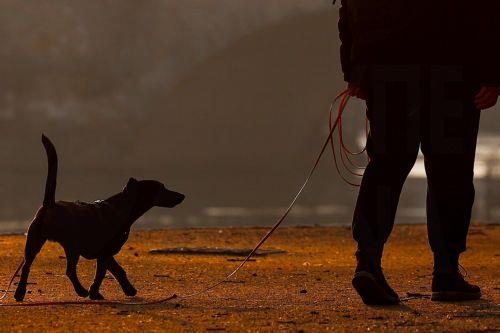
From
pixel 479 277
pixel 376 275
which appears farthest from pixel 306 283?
pixel 376 275

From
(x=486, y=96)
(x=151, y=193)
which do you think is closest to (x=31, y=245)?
(x=151, y=193)

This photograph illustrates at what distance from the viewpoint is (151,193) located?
9148 mm

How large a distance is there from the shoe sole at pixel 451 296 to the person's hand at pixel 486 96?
1.32 metres

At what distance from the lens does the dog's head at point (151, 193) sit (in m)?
8.95

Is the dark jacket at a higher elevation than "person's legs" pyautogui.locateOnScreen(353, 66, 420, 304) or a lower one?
higher

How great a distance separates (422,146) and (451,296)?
3.59 ft

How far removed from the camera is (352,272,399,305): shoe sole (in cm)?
796

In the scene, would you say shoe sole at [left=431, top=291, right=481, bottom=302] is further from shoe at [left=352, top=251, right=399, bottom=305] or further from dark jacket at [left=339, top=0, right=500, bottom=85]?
dark jacket at [left=339, top=0, right=500, bottom=85]

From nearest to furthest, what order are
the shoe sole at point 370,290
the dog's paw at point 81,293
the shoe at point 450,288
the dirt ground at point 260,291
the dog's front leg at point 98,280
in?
the dirt ground at point 260,291, the shoe sole at point 370,290, the shoe at point 450,288, the dog's front leg at point 98,280, the dog's paw at point 81,293

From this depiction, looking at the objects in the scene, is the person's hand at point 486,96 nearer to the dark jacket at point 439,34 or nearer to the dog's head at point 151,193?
the dark jacket at point 439,34

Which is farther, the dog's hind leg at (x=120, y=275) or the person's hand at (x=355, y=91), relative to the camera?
the dog's hind leg at (x=120, y=275)

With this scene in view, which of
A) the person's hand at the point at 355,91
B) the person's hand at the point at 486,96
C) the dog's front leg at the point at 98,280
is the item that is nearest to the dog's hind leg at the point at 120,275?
the dog's front leg at the point at 98,280

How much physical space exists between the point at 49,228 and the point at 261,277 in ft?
10.9

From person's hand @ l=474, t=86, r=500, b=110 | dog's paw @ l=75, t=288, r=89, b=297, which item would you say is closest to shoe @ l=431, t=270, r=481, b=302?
person's hand @ l=474, t=86, r=500, b=110
